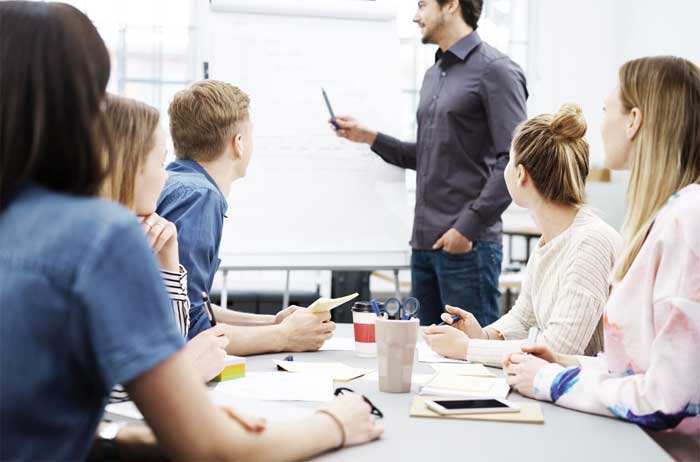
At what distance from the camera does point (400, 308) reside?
1.30 m

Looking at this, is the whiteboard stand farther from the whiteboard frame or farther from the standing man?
the whiteboard frame

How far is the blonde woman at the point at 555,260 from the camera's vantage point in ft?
5.18

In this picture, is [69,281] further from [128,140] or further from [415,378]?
[415,378]

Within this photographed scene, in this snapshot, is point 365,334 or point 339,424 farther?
point 365,334

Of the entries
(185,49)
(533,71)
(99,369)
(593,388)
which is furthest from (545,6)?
(99,369)

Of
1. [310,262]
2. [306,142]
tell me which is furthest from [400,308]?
[306,142]

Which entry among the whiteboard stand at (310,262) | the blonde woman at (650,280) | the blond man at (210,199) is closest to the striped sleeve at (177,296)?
the blond man at (210,199)

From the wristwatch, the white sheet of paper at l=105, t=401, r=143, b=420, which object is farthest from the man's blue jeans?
the wristwatch

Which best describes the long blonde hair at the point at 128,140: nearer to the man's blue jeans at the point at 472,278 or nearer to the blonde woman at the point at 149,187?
the blonde woman at the point at 149,187

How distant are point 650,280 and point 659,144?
265mm

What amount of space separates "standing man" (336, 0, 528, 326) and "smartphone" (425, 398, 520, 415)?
146 centimetres

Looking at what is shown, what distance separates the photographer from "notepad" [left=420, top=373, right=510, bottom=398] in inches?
50.1

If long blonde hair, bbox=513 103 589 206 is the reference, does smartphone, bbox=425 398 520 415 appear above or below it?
below

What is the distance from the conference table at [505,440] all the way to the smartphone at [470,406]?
→ 22 mm
